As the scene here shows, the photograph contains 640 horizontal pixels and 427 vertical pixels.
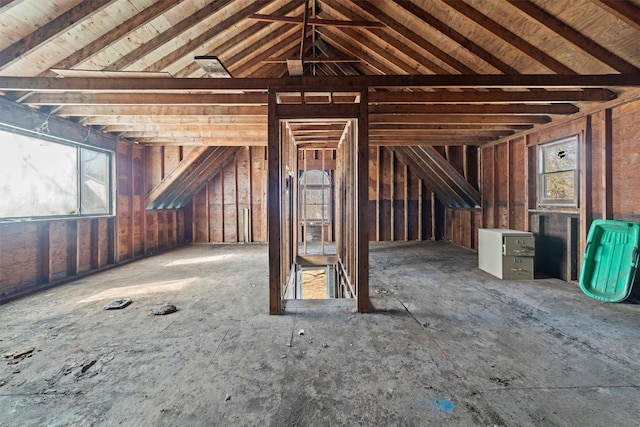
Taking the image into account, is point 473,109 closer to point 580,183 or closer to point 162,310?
point 580,183

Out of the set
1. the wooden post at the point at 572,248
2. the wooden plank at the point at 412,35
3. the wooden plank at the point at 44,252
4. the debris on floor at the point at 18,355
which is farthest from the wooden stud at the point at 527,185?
the wooden plank at the point at 44,252

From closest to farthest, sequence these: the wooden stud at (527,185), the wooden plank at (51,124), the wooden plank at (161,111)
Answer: the wooden plank at (51,124)
the wooden plank at (161,111)
the wooden stud at (527,185)

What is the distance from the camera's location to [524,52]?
→ 2953 mm

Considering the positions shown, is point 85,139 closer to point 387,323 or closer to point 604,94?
point 387,323

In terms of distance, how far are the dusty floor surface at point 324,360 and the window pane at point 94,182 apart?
1.79 m

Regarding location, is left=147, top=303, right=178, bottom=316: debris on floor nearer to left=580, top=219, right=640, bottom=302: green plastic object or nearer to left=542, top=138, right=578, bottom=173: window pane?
left=580, top=219, right=640, bottom=302: green plastic object

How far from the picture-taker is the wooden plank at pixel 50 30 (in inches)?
94.3

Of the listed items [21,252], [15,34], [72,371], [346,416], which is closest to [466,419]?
[346,416]

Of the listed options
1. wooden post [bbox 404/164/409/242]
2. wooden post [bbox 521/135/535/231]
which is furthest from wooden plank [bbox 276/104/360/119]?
wooden post [bbox 404/164/409/242]

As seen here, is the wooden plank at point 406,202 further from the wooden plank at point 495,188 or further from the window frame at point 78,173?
the window frame at point 78,173

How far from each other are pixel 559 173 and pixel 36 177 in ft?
25.0

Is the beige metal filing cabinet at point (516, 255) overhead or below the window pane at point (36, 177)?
below

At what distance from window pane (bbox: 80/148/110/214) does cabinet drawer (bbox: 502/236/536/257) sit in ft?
22.1

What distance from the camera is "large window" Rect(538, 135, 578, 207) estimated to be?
4.05 meters
